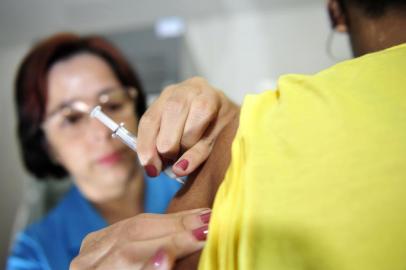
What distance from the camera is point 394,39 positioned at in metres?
0.41

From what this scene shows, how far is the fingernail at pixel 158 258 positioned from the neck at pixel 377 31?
381mm

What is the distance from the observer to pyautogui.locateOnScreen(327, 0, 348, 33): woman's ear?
1.77ft

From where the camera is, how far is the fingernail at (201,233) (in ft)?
0.93

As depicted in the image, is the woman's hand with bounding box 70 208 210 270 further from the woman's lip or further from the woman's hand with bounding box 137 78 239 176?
the woman's lip

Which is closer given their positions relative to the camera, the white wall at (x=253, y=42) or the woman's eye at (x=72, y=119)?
the woman's eye at (x=72, y=119)

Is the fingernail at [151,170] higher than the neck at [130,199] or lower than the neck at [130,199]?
higher

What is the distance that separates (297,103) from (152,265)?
0.20m

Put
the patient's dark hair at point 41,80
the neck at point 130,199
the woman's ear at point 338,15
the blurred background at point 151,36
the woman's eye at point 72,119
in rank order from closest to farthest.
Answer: the woman's ear at point 338,15
the neck at point 130,199
the woman's eye at point 72,119
the patient's dark hair at point 41,80
the blurred background at point 151,36

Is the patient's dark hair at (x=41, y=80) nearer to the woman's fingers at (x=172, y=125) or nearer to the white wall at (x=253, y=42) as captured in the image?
the white wall at (x=253, y=42)

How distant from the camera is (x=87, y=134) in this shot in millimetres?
700

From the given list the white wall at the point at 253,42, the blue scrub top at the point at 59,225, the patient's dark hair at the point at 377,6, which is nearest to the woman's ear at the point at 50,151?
the blue scrub top at the point at 59,225

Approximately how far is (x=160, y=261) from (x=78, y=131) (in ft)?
1.83

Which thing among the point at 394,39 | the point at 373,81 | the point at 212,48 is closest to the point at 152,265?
the point at 373,81

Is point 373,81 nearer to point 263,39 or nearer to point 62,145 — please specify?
point 62,145
